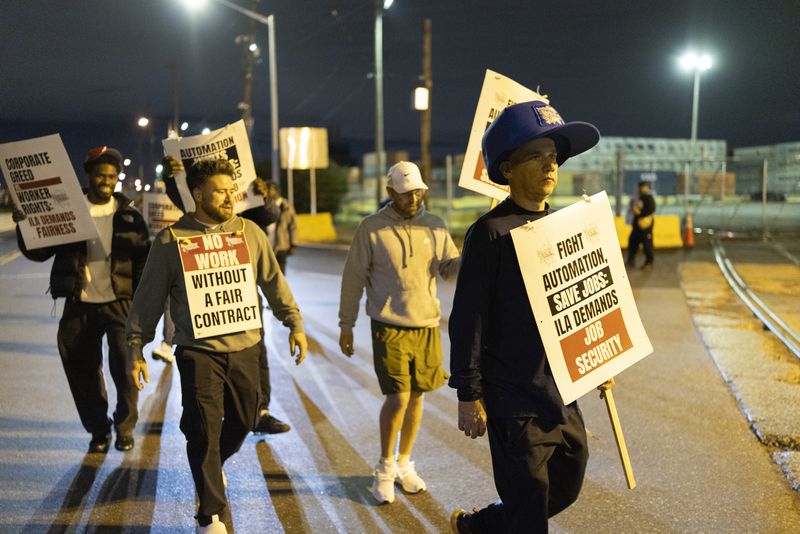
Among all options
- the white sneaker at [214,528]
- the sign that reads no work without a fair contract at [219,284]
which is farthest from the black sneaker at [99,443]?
the sign that reads no work without a fair contract at [219,284]

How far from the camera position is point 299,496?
4.73m

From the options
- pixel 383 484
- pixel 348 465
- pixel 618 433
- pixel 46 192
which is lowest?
pixel 348 465

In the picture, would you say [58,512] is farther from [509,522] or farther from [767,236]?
[767,236]

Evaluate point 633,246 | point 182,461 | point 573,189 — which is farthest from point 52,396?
point 573,189

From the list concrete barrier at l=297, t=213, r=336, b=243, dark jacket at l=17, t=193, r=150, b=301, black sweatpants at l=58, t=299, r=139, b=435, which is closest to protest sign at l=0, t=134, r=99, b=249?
dark jacket at l=17, t=193, r=150, b=301

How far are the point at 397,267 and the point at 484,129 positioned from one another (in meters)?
0.98

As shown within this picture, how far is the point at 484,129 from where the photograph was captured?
498 centimetres

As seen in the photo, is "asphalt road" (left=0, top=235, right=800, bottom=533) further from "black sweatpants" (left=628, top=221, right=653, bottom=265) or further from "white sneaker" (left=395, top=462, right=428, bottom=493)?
"black sweatpants" (left=628, top=221, right=653, bottom=265)

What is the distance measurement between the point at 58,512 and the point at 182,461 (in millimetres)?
986

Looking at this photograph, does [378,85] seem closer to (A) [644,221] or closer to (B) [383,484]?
(A) [644,221]

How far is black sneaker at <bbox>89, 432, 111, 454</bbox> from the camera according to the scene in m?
5.52

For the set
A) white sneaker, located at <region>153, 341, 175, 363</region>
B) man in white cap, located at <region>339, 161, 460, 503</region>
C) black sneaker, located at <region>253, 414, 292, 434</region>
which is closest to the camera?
man in white cap, located at <region>339, 161, 460, 503</region>

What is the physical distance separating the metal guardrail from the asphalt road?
141cm

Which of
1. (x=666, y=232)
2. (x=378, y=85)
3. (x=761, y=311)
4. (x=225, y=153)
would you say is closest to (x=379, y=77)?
(x=378, y=85)
